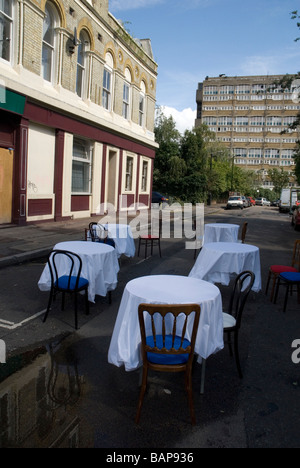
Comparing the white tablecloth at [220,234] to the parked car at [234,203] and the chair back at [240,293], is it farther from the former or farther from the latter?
the parked car at [234,203]

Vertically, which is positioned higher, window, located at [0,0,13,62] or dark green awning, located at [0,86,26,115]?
window, located at [0,0,13,62]

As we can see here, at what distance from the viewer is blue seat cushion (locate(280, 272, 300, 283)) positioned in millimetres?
5846

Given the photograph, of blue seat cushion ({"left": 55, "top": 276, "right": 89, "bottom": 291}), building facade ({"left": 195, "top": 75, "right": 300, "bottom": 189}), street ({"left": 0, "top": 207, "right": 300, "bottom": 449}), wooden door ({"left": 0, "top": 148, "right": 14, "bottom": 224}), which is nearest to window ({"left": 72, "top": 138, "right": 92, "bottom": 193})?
wooden door ({"left": 0, "top": 148, "right": 14, "bottom": 224})

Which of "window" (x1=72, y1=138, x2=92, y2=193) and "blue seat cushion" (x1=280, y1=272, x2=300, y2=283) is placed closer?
"blue seat cushion" (x1=280, y1=272, x2=300, y2=283)

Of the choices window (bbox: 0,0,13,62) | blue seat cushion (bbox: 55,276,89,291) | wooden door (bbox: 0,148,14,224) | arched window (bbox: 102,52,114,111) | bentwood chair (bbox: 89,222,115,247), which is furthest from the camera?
arched window (bbox: 102,52,114,111)

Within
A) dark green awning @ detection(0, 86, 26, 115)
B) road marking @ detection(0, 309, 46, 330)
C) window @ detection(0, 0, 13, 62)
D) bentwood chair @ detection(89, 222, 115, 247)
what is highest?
window @ detection(0, 0, 13, 62)

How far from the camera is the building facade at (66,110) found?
12234 mm

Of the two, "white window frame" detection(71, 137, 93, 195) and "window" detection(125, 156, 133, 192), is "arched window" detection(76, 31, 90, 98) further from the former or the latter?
"window" detection(125, 156, 133, 192)

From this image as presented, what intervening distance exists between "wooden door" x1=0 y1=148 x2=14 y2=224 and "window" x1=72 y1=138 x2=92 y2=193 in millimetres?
4226

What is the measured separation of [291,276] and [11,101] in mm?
10127

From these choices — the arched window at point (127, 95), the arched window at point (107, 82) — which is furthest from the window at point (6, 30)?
the arched window at point (127, 95)

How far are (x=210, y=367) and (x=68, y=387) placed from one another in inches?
61.2

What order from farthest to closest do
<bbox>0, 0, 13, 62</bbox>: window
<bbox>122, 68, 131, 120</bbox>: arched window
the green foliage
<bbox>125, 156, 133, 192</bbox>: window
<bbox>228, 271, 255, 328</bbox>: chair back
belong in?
the green foliage < <bbox>125, 156, 133, 192</bbox>: window < <bbox>122, 68, 131, 120</bbox>: arched window < <bbox>0, 0, 13, 62</bbox>: window < <bbox>228, 271, 255, 328</bbox>: chair back

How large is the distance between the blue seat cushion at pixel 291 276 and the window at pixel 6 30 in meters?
11.3
